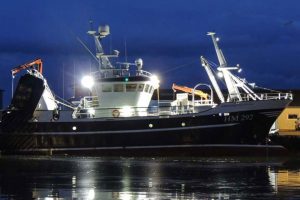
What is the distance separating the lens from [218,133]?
3641 centimetres

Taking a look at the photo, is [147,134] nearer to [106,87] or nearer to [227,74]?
[106,87]

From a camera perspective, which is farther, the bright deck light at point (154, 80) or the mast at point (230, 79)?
the bright deck light at point (154, 80)

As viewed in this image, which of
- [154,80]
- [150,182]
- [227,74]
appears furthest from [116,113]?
[150,182]

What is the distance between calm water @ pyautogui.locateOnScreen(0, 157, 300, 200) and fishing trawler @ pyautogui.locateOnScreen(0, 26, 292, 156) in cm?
800

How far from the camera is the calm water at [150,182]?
1747 centimetres

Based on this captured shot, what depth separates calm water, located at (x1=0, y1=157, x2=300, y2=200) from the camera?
57.3 feet

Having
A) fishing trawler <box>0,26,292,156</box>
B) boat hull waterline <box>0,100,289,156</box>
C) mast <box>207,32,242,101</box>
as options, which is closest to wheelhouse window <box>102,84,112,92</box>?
fishing trawler <box>0,26,292,156</box>

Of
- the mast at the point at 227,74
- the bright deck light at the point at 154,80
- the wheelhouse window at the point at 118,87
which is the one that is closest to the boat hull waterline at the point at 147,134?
the mast at the point at 227,74

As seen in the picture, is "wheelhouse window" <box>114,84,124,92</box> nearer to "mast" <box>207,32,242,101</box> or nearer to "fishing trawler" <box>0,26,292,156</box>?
"fishing trawler" <box>0,26,292,156</box>

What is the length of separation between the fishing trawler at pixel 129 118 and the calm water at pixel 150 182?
8000 mm

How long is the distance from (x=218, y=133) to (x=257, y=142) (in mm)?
2280

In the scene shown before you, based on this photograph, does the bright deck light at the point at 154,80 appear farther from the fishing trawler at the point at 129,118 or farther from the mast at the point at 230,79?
the mast at the point at 230,79

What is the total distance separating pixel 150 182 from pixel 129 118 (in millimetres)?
16853

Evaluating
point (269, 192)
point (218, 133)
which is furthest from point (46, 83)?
point (269, 192)
